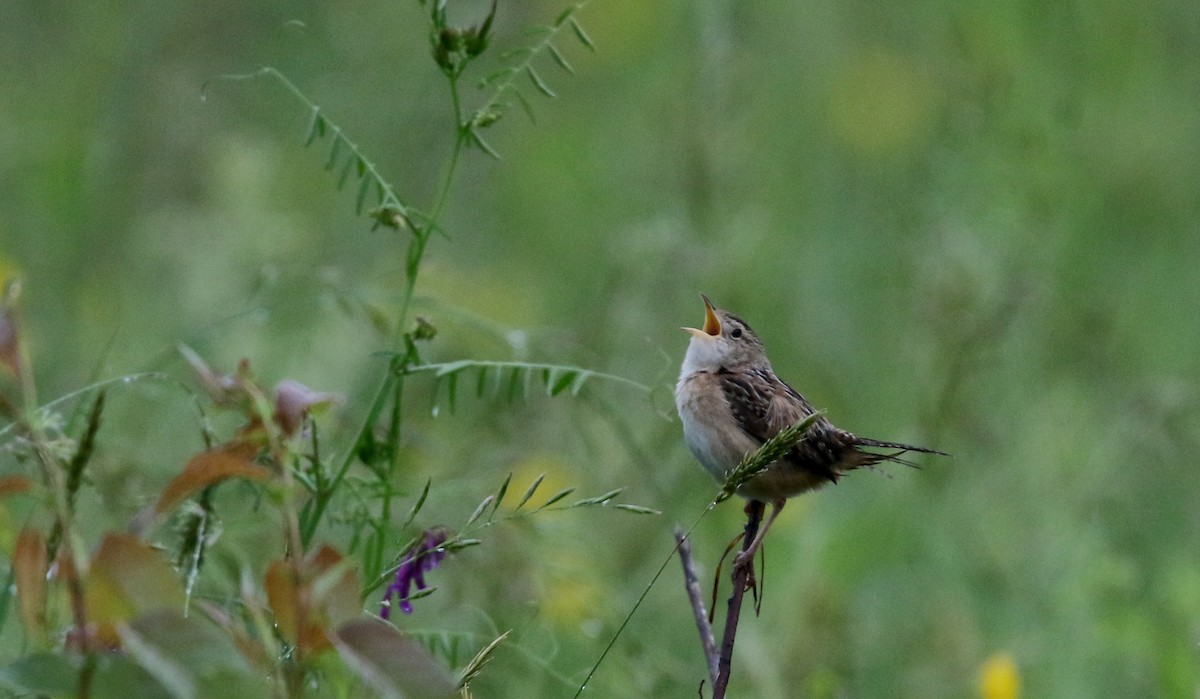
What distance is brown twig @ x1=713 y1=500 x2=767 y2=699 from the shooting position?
2.01m

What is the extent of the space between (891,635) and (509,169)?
13.8ft

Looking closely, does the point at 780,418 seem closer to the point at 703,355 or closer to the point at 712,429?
the point at 712,429

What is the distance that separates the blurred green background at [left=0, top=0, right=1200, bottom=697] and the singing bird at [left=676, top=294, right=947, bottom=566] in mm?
168

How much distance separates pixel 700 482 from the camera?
17.4 ft

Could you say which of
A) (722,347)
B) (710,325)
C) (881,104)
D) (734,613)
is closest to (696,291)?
(710,325)

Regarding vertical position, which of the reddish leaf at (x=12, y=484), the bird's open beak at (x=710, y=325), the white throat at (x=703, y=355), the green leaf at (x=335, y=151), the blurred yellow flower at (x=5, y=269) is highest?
the bird's open beak at (x=710, y=325)

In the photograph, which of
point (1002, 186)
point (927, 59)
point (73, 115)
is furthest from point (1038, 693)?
point (927, 59)

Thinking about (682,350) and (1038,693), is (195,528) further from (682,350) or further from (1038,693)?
(682,350)

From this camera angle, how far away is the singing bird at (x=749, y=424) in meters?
3.22

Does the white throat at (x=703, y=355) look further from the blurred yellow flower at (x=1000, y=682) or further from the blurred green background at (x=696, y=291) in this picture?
the blurred yellow flower at (x=1000, y=682)

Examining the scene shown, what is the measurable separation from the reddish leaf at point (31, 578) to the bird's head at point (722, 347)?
259 cm

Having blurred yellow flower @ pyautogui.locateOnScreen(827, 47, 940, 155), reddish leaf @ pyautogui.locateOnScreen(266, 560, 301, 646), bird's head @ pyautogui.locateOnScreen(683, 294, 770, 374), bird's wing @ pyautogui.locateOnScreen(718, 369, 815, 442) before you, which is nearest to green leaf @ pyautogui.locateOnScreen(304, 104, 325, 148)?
reddish leaf @ pyautogui.locateOnScreen(266, 560, 301, 646)

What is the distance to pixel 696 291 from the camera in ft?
18.3

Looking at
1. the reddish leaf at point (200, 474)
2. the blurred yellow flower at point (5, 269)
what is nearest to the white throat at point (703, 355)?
the reddish leaf at point (200, 474)
